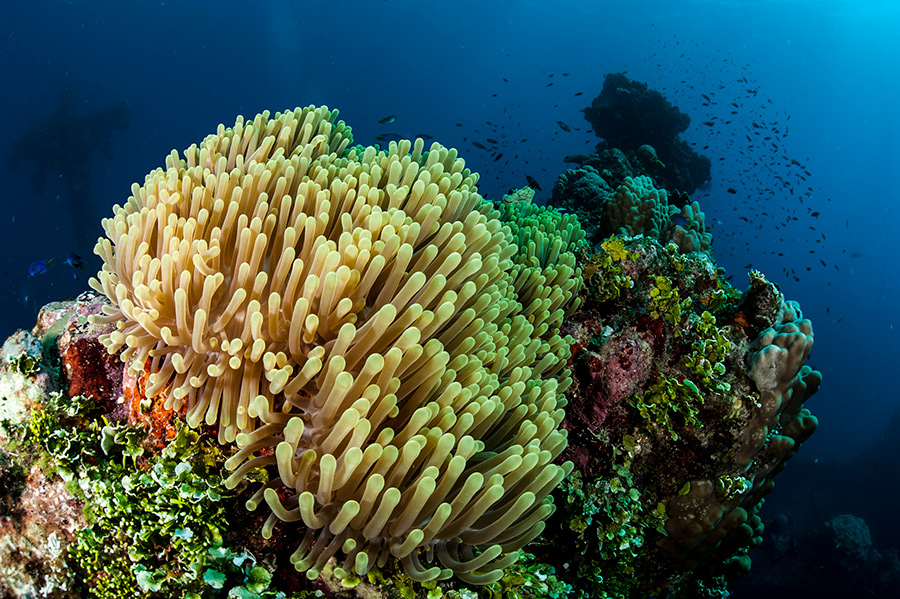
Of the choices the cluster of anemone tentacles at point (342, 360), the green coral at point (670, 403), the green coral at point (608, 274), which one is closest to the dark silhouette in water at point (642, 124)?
the green coral at point (608, 274)

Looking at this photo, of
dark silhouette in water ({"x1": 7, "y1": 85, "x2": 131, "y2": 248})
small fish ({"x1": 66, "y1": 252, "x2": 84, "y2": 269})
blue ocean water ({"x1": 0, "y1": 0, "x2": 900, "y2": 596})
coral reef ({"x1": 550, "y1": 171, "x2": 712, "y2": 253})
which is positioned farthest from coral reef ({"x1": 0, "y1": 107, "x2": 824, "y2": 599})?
dark silhouette in water ({"x1": 7, "y1": 85, "x2": 131, "y2": 248})

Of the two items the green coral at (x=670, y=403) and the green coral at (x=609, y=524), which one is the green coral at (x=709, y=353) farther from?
the green coral at (x=609, y=524)

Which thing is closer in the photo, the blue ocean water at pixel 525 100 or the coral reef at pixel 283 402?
the coral reef at pixel 283 402

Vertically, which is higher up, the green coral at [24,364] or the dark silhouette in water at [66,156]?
the dark silhouette in water at [66,156]

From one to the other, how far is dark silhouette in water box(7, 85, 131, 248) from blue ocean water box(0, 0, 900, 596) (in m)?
0.17

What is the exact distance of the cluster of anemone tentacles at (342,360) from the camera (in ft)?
5.88

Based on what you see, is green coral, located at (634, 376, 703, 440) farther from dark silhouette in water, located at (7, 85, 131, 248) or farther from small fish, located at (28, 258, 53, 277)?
dark silhouette in water, located at (7, 85, 131, 248)

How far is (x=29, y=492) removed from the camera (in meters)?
2.02

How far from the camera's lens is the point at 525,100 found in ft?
359

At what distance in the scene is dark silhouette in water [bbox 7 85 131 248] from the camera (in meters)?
41.2

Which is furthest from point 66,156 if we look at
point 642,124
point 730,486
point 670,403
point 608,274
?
point 730,486

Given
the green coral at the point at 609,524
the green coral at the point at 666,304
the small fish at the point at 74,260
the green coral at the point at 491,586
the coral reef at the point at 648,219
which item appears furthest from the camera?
the small fish at the point at 74,260

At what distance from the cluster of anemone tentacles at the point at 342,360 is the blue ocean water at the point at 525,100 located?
27715 millimetres

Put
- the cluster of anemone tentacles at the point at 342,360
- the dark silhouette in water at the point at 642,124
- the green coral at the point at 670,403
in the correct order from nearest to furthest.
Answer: the cluster of anemone tentacles at the point at 342,360 → the green coral at the point at 670,403 → the dark silhouette in water at the point at 642,124
